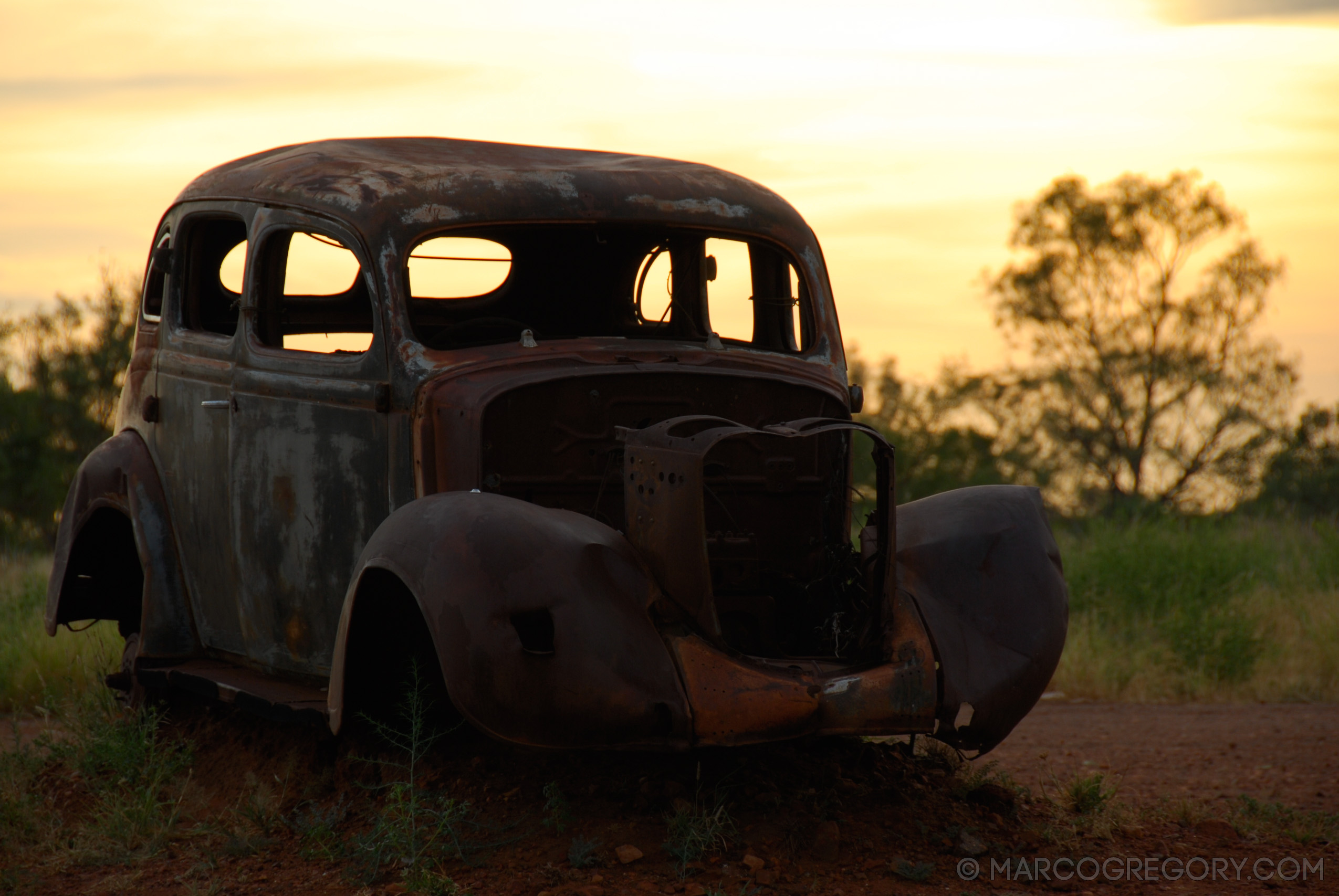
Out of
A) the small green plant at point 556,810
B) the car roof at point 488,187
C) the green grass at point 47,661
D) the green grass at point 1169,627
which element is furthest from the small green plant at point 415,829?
the green grass at point 47,661

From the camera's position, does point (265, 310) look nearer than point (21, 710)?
Yes

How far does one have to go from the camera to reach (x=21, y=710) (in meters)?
7.79

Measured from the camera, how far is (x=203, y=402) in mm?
5230

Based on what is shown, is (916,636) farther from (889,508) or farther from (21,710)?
(21,710)

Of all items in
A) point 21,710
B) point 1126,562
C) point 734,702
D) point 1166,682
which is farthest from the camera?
point 1126,562

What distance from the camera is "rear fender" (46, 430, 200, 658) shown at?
541 cm

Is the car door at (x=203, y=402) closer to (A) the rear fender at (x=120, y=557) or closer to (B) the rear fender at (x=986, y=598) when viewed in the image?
(A) the rear fender at (x=120, y=557)

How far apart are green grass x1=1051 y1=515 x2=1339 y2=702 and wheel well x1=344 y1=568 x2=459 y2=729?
459 centimetres

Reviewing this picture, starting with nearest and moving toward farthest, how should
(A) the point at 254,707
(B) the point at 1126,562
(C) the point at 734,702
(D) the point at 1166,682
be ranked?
(C) the point at 734,702 < (A) the point at 254,707 < (D) the point at 1166,682 < (B) the point at 1126,562

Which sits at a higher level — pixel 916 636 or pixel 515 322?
pixel 515 322

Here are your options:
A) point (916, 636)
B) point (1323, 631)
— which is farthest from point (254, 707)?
point (1323, 631)

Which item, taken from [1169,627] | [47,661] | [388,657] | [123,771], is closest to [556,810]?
[388,657]

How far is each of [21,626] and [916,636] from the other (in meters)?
6.80

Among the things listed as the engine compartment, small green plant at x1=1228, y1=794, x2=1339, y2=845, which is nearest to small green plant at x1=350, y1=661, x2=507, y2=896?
the engine compartment
